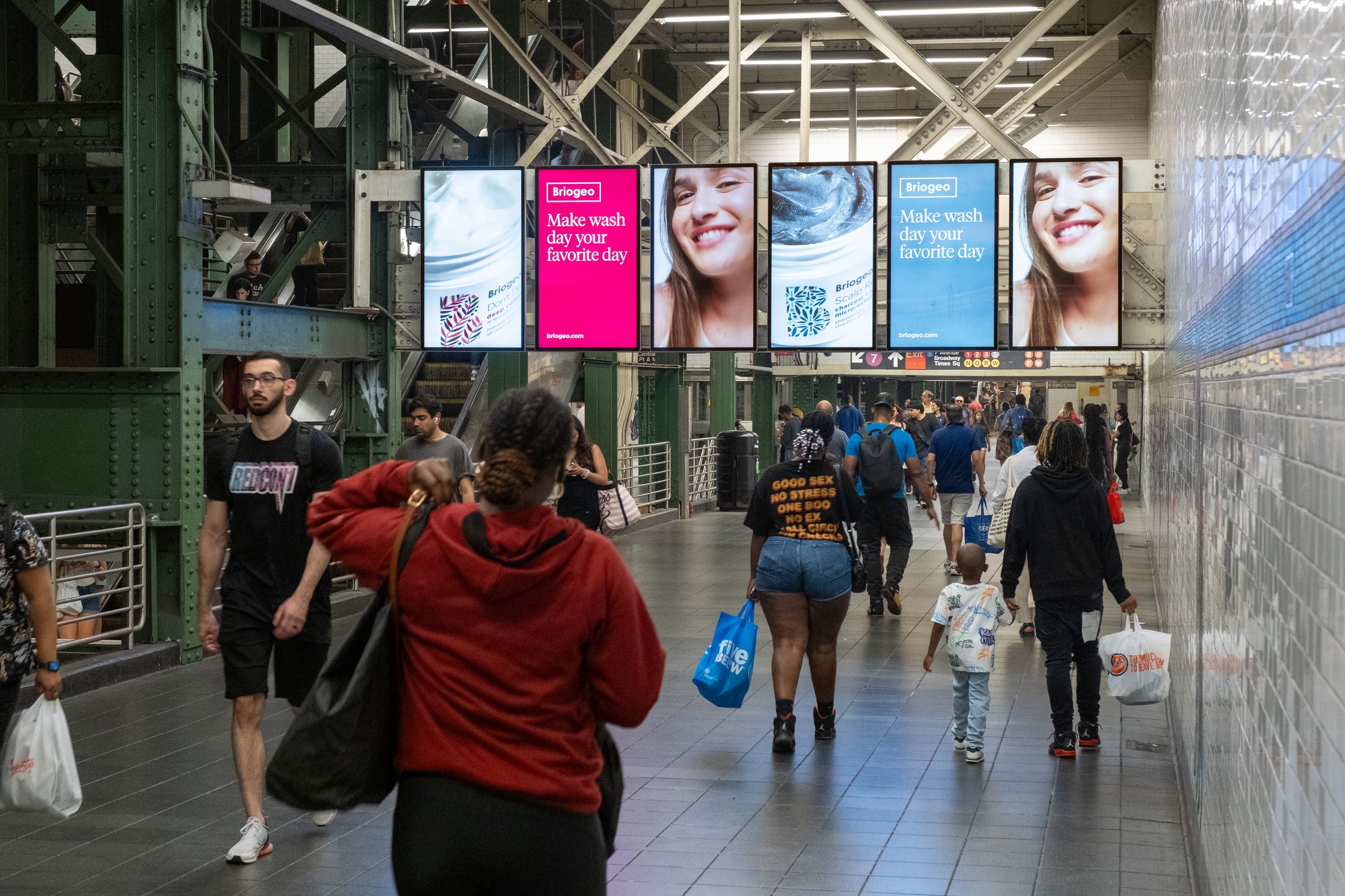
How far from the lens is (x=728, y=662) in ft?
24.1

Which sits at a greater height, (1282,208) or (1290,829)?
(1282,208)

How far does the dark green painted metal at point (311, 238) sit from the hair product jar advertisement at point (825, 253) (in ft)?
13.1

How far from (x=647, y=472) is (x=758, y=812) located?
16.5m

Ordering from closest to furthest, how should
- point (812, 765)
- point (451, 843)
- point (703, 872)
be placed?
point (451, 843), point (703, 872), point (812, 765)

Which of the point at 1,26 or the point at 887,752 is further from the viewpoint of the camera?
the point at 1,26

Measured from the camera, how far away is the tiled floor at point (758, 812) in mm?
5430

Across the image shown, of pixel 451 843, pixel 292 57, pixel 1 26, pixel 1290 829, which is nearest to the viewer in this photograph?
pixel 1290 829

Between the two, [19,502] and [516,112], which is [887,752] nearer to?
[19,502]

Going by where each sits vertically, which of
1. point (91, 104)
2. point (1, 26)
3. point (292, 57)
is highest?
point (292, 57)

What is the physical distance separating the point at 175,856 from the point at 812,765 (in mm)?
3043

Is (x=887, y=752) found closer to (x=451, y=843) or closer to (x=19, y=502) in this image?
(x=451, y=843)

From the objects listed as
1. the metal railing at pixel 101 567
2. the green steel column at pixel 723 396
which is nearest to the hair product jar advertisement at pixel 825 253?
the metal railing at pixel 101 567

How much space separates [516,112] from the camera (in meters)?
15.2

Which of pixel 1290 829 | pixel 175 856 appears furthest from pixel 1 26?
pixel 1290 829
